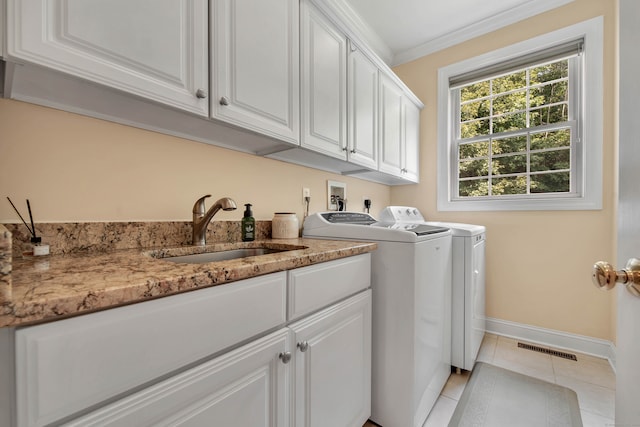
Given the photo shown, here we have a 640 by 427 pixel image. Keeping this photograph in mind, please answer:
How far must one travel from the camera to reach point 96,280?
560mm

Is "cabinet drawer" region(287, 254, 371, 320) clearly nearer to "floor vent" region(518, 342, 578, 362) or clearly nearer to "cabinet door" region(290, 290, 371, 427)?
"cabinet door" region(290, 290, 371, 427)

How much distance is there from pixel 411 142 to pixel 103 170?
2.45 metres

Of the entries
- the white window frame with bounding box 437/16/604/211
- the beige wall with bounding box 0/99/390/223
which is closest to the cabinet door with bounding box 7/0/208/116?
the beige wall with bounding box 0/99/390/223

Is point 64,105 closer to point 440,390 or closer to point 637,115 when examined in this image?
point 637,115

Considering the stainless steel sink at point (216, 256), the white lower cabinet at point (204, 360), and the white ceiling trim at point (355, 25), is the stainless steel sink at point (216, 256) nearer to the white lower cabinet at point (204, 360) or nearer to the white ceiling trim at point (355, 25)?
the white lower cabinet at point (204, 360)

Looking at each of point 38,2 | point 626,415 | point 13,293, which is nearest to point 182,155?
point 38,2

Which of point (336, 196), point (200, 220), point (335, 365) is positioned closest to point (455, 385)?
point (335, 365)

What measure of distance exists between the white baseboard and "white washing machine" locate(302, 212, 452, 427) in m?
1.30

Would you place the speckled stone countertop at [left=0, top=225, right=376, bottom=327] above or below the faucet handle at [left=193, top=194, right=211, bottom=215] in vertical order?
below

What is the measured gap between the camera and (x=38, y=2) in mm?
674

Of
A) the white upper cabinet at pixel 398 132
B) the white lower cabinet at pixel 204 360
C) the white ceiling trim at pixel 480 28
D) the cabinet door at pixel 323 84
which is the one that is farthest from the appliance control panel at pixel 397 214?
the white ceiling trim at pixel 480 28

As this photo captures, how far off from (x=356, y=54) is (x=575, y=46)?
1.88 m

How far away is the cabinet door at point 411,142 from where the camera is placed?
2.52 metres

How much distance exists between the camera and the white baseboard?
79.6 inches
